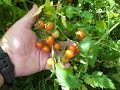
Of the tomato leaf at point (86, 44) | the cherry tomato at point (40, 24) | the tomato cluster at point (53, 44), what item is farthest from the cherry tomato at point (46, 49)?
the tomato leaf at point (86, 44)

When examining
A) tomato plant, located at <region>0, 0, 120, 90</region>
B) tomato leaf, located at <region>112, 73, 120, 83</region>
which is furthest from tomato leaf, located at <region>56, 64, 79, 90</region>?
tomato leaf, located at <region>112, 73, 120, 83</region>

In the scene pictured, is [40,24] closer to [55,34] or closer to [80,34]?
[55,34]

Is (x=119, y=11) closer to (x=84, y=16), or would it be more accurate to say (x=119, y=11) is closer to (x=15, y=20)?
(x=84, y=16)

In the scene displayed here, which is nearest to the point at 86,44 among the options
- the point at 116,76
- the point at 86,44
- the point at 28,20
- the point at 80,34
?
the point at 86,44

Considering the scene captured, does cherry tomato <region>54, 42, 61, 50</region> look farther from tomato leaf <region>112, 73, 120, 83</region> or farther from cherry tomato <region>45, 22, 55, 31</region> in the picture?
tomato leaf <region>112, 73, 120, 83</region>

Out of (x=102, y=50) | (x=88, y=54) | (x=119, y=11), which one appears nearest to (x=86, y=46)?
(x=88, y=54)

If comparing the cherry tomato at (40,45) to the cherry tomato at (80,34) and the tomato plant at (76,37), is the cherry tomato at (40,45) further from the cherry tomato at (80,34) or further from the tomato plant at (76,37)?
the cherry tomato at (80,34)
